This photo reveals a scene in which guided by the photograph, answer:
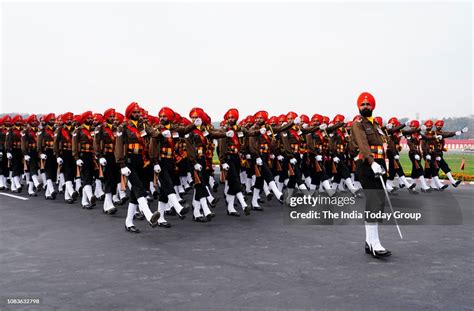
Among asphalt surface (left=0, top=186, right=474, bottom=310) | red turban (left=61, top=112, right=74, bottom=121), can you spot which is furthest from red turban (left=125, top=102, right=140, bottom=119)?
red turban (left=61, top=112, right=74, bottom=121)

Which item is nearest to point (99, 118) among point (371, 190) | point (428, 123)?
point (371, 190)

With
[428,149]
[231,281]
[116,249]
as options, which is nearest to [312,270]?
[231,281]

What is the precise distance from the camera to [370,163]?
768 centimetres

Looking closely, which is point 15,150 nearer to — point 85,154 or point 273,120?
point 85,154

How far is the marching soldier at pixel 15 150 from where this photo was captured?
53.1 feet

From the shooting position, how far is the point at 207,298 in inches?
219

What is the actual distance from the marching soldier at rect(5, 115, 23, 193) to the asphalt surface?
604 cm

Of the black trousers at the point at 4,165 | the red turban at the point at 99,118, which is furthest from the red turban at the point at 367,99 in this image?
the black trousers at the point at 4,165

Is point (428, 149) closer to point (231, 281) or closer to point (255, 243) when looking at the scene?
point (255, 243)

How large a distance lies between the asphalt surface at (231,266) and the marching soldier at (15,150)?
6.04 metres

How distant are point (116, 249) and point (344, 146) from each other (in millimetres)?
9010

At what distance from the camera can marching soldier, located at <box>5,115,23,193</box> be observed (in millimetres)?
16172

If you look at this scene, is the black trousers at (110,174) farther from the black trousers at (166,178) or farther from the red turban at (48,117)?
the red turban at (48,117)

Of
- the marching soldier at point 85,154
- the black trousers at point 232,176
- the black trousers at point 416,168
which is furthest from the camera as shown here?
the black trousers at point 416,168
